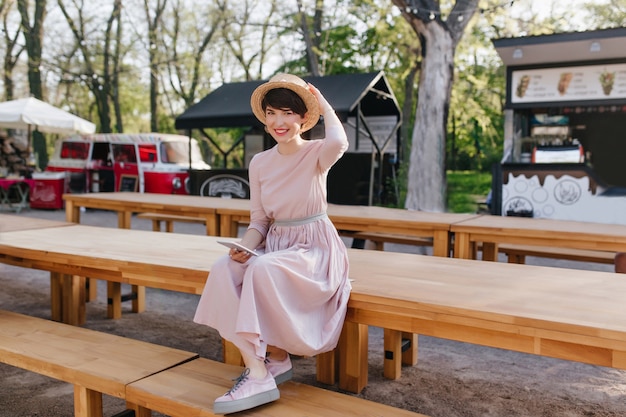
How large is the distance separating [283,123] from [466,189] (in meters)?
17.6

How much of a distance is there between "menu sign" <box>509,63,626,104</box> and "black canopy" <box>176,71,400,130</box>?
8.16 feet

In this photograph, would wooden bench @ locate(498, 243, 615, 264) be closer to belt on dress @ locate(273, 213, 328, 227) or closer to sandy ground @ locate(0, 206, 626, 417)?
sandy ground @ locate(0, 206, 626, 417)

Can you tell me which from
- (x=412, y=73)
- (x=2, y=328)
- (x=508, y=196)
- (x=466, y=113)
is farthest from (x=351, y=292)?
(x=466, y=113)

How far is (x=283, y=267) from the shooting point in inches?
78.8

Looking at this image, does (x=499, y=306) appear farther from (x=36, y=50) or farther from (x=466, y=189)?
(x=36, y=50)

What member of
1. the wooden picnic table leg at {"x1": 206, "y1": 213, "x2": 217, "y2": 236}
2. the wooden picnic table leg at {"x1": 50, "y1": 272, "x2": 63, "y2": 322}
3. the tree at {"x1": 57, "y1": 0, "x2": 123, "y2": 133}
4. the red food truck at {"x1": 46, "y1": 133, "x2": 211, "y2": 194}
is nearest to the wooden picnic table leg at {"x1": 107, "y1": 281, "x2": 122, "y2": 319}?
the wooden picnic table leg at {"x1": 50, "y1": 272, "x2": 63, "y2": 322}

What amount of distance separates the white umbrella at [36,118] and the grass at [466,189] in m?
9.13

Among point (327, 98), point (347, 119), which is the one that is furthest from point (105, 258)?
point (347, 119)

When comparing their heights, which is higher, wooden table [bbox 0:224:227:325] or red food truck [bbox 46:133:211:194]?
red food truck [bbox 46:133:211:194]

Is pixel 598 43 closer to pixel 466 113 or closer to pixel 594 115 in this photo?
pixel 594 115

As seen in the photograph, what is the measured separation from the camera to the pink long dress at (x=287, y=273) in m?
1.95

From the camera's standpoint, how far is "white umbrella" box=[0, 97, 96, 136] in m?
11.7

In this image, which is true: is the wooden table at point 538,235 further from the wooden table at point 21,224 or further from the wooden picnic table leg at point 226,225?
the wooden table at point 21,224

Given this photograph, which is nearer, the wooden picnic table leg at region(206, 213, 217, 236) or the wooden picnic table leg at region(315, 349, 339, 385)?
the wooden picnic table leg at region(315, 349, 339, 385)
